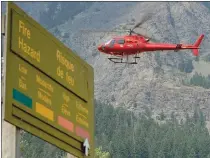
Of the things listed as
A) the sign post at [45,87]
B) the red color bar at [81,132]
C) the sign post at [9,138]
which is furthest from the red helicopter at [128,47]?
the sign post at [9,138]

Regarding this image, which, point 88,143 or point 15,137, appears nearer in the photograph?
point 15,137

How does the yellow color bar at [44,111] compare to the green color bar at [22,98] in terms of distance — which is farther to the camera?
the yellow color bar at [44,111]

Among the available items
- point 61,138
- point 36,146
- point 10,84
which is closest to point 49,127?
point 61,138

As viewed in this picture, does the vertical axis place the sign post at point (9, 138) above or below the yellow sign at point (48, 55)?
below

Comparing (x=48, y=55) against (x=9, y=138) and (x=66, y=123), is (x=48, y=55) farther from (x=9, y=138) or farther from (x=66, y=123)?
(x=9, y=138)

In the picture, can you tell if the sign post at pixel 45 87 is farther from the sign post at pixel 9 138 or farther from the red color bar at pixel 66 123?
the sign post at pixel 9 138

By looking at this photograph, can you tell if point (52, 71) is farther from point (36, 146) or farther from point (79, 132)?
point (36, 146)

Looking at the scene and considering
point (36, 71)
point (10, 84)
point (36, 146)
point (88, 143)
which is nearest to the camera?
point (10, 84)

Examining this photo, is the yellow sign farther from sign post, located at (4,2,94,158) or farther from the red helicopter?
the red helicopter

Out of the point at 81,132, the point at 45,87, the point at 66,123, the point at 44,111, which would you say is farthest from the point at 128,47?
the point at 44,111
